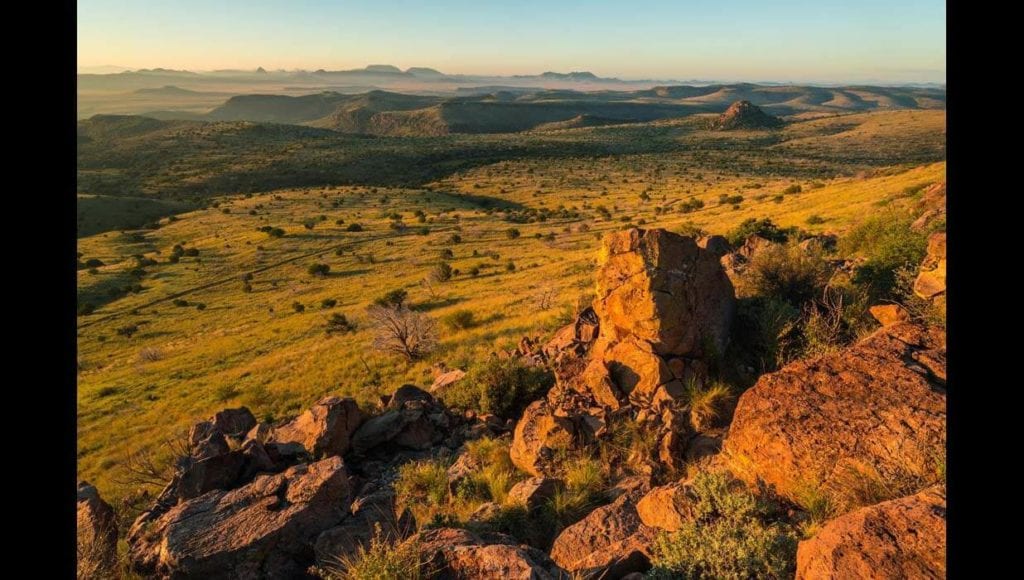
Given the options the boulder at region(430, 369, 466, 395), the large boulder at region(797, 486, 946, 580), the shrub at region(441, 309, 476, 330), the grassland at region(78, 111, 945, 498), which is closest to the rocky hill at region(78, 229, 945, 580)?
the large boulder at region(797, 486, 946, 580)

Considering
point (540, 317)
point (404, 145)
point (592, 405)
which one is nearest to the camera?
point (592, 405)

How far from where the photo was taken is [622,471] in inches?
325

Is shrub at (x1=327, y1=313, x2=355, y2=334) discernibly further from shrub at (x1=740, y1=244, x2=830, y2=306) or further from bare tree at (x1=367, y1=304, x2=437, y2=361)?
shrub at (x1=740, y1=244, x2=830, y2=306)

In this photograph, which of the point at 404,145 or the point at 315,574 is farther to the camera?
the point at 404,145

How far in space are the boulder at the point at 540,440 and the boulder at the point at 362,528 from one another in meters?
2.23

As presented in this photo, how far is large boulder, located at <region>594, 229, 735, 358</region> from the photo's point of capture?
9914mm

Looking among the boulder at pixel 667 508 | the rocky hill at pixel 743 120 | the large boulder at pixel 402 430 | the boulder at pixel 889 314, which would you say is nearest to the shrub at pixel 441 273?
the large boulder at pixel 402 430

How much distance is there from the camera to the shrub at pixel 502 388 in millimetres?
11438

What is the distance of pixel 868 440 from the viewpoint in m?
5.87

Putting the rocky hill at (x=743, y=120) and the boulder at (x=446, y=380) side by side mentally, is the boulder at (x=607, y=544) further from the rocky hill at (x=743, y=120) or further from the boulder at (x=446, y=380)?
the rocky hill at (x=743, y=120)

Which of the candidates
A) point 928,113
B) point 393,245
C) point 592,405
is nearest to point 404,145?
point 393,245
